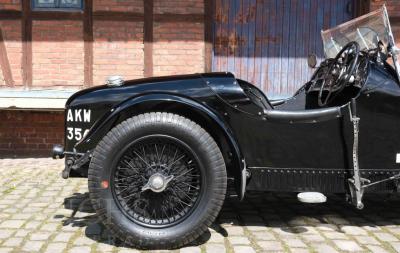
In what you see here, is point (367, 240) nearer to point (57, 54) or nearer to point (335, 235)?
point (335, 235)

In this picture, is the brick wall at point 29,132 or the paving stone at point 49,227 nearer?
the paving stone at point 49,227

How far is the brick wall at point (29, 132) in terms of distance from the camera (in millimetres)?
6559

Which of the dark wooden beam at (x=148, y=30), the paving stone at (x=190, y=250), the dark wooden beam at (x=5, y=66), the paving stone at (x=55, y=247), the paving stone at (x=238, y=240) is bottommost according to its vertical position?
the paving stone at (x=55, y=247)

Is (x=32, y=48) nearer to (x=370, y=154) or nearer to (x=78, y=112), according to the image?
(x=78, y=112)

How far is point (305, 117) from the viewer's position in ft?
10.2

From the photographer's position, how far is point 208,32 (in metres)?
6.76

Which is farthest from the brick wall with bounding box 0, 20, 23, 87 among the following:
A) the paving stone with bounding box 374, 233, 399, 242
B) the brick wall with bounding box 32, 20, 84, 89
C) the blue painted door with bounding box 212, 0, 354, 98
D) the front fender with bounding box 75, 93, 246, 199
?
the paving stone with bounding box 374, 233, 399, 242

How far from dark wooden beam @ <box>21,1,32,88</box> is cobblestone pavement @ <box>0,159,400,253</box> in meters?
2.33

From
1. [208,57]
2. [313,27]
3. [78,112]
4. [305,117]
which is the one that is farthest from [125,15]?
[305,117]

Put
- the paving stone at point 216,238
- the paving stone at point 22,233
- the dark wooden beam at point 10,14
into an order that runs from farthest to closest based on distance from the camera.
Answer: the dark wooden beam at point 10,14 → the paving stone at point 22,233 → the paving stone at point 216,238

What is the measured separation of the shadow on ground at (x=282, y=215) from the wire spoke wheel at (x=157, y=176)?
0.89ft

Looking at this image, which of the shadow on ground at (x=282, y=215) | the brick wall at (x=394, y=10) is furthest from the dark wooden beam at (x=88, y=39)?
the brick wall at (x=394, y=10)

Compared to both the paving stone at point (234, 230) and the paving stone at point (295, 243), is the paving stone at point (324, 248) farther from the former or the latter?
the paving stone at point (234, 230)

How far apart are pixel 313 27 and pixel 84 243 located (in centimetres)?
523
